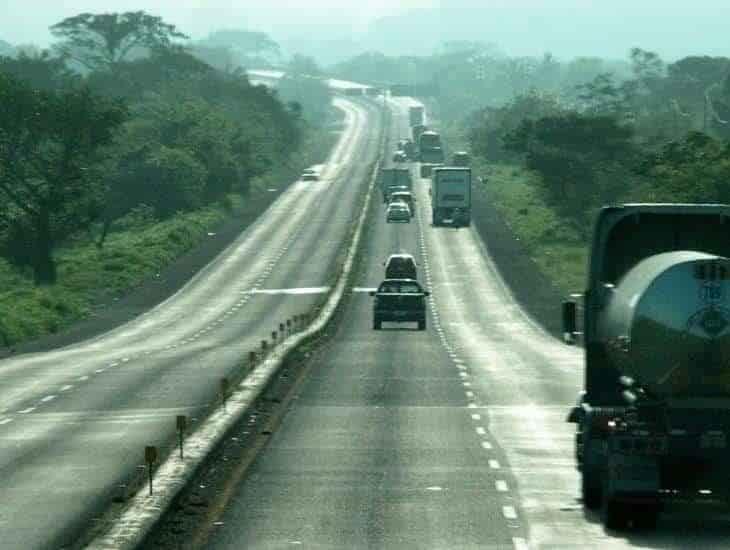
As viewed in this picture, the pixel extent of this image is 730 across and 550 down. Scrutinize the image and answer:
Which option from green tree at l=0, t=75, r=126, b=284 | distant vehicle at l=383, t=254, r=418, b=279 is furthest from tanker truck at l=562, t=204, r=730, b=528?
green tree at l=0, t=75, r=126, b=284

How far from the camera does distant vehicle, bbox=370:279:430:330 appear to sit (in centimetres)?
8225

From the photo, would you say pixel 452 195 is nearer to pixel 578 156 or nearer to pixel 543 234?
pixel 543 234

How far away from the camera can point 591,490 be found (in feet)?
91.0

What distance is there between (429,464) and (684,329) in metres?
9.02

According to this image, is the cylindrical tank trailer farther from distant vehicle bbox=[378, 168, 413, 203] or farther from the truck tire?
distant vehicle bbox=[378, 168, 413, 203]

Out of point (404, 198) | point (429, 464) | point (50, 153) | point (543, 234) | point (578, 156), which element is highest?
point (50, 153)

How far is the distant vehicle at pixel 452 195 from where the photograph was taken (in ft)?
461

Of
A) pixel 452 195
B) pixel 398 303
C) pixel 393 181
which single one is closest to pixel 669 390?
pixel 398 303

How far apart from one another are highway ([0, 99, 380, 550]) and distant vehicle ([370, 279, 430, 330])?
4856 millimetres

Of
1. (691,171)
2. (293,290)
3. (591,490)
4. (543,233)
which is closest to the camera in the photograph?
(591,490)

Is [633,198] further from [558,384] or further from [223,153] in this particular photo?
[558,384]

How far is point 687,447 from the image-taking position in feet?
83.0

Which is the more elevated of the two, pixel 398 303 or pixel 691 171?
pixel 691 171

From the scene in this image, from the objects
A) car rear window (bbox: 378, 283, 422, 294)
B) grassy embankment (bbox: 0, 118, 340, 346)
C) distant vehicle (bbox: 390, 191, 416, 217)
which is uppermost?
distant vehicle (bbox: 390, 191, 416, 217)
